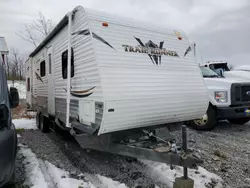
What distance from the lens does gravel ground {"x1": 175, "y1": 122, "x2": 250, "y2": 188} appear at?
3902 millimetres

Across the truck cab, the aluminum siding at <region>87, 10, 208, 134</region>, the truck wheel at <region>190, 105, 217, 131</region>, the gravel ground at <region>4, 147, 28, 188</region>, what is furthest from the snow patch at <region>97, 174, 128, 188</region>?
the truck cab

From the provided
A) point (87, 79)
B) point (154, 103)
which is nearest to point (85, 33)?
point (87, 79)

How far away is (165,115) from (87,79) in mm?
1532

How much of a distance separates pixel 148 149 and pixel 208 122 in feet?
12.8

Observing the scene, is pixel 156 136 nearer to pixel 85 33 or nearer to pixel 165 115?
pixel 165 115

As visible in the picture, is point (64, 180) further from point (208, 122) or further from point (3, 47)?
point (208, 122)

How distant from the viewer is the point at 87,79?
12.8 feet

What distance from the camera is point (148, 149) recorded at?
3.53m

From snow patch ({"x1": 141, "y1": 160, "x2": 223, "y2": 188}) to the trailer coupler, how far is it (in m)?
0.54

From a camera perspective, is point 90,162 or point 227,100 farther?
point 227,100

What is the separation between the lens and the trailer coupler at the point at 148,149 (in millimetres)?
3212

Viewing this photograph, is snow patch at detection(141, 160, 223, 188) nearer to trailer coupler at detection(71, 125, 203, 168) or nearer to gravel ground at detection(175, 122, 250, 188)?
gravel ground at detection(175, 122, 250, 188)

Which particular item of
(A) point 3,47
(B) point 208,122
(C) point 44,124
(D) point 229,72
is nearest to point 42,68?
(C) point 44,124

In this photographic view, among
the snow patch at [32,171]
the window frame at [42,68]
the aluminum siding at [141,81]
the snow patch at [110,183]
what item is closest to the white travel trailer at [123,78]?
the aluminum siding at [141,81]
